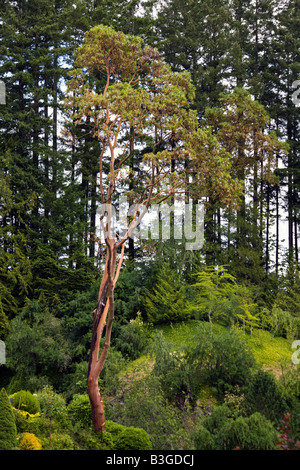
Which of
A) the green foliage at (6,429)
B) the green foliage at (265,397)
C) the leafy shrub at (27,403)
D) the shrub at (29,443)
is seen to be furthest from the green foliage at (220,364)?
the green foliage at (6,429)

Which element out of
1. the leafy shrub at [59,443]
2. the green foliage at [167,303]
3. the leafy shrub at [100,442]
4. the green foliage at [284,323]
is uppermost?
the green foliage at [167,303]

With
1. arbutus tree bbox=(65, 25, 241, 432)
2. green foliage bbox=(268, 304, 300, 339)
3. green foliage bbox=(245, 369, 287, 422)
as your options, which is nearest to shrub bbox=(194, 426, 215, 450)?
green foliage bbox=(245, 369, 287, 422)

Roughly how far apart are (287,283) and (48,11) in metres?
13.9

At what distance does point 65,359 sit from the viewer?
1087 centimetres

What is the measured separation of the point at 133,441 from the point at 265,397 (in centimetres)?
212

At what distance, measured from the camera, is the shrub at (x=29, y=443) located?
6078mm

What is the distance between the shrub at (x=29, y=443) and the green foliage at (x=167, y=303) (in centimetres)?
613

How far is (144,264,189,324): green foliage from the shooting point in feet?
39.6

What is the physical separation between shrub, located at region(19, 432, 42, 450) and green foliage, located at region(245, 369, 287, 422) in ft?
10.3

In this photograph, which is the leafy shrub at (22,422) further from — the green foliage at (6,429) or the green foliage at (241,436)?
the green foliage at (241,436)

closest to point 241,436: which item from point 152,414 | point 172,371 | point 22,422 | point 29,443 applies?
point 152,414

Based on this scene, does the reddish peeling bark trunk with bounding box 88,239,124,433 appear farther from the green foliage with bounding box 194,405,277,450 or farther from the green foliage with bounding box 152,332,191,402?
the green foliage with bounding box 194,405,277,450
